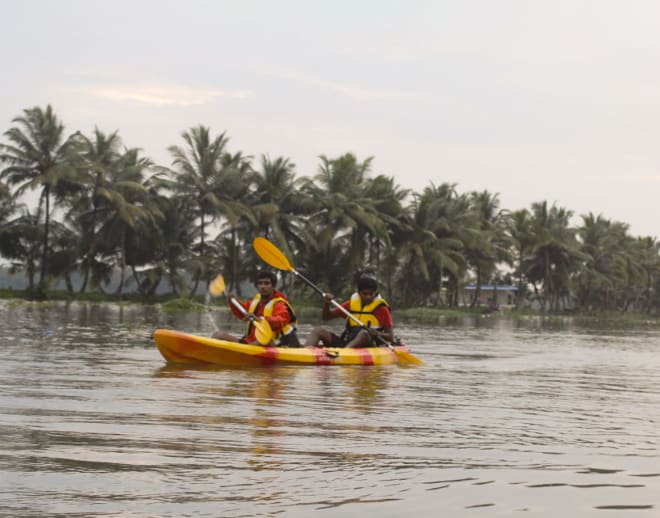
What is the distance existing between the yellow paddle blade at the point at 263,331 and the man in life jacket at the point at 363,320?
3.38 feet

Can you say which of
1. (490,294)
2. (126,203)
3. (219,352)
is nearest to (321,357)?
(219,352)

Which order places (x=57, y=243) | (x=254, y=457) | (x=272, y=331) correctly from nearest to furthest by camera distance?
1. (x=254, y=457)
2. (x=272, y=331)
3. (x=57, y=243)

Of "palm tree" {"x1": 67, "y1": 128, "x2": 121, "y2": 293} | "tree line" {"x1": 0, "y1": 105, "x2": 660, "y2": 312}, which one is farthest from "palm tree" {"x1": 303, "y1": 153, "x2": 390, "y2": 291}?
"palm tree" {"x1": 67, "y1": 128, "x2": 121, "y2": 293}

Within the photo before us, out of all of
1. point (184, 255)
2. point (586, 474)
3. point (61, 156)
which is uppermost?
point (61, 156)

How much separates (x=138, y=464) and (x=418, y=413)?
3212 millimetres

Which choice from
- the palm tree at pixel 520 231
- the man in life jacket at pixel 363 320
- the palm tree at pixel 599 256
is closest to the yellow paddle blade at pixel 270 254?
the man in life jacket at pixel 363 320

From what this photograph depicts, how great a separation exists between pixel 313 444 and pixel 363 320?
7.17m

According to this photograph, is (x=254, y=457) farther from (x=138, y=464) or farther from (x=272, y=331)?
(x=272, y=331)

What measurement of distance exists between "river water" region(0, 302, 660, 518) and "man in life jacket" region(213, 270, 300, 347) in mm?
602

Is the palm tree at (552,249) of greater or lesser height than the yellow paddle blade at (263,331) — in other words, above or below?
above

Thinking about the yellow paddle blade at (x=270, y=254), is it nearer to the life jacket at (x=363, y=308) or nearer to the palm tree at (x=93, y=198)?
the life jacket at (x=363, y=308)

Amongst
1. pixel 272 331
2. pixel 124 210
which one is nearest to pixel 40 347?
pixel 272 331

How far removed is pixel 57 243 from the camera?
42562 mm

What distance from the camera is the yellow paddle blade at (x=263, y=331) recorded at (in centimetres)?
1132
